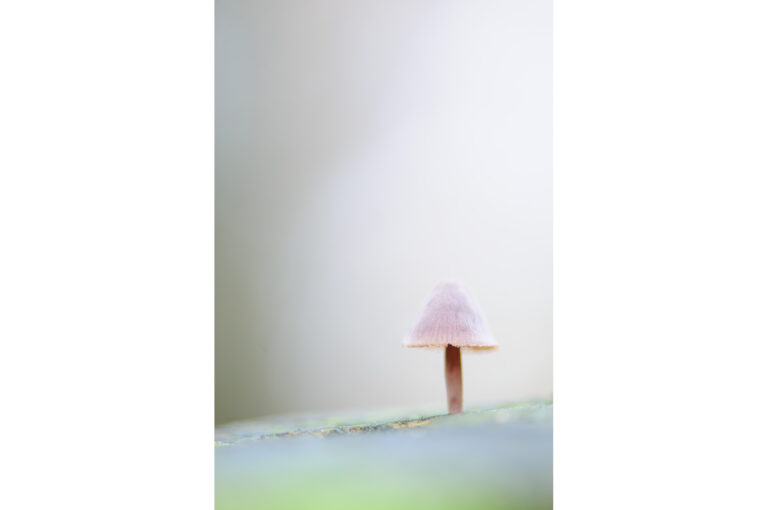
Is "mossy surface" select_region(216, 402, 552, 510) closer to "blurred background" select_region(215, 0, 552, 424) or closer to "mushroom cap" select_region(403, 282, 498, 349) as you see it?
"blurred background" select_region(215, 0, 552, 424)

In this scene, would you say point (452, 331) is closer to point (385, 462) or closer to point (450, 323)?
point (450, 323)

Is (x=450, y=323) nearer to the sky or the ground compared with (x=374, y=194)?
nearer to the ground

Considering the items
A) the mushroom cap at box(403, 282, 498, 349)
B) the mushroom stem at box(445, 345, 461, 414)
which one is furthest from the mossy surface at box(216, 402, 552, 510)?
the mushroom cap at box(403, 282, 498, 349)

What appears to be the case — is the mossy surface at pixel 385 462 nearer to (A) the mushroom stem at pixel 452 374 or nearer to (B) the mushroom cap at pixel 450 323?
(A) the mushroom stem at pixel 452 374

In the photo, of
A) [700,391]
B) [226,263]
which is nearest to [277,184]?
[226,263]
